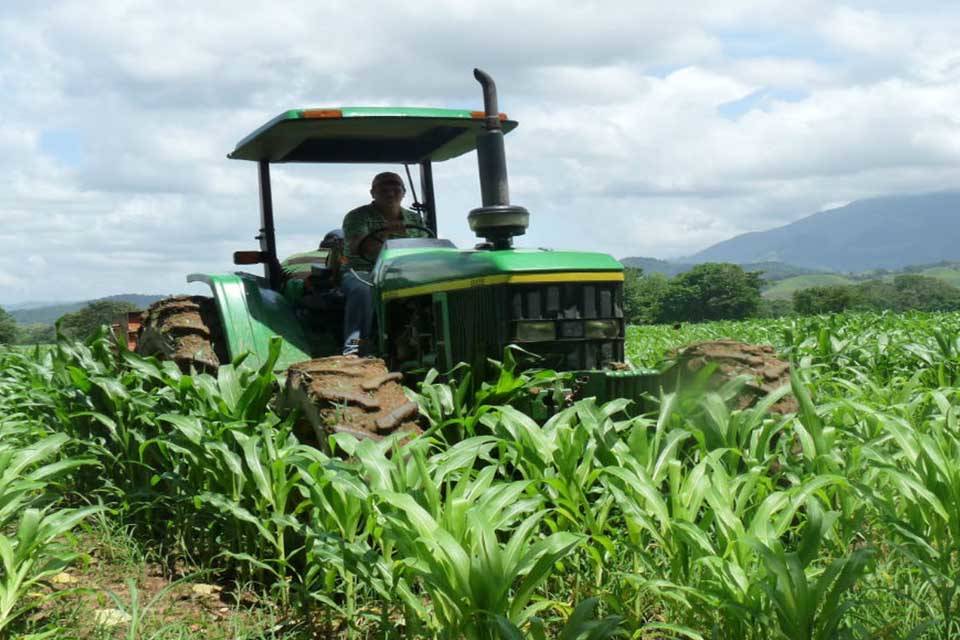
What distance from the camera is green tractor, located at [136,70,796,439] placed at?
4387 mm

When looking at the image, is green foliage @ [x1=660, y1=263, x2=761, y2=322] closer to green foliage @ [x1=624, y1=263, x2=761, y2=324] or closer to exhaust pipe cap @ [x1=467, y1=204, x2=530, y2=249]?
green foliage @ [x1=624, y1=263, x2=761, y2=324]

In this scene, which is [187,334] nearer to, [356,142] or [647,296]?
[356,142]

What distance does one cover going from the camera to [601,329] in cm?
468

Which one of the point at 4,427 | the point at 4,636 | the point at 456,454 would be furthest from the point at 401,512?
the point at 4,427

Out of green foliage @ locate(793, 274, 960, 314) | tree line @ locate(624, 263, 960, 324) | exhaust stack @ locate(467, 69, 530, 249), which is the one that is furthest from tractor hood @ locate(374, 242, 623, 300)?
tree line @ locate(624, 263, 960, 324)

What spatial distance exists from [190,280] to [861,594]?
193 inches

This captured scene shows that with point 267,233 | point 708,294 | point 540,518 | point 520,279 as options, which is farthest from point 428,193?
point 708,294

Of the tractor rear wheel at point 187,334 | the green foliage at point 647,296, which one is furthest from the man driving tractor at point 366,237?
the green foliage at point 647,296

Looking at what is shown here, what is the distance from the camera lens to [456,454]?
11.3 feet

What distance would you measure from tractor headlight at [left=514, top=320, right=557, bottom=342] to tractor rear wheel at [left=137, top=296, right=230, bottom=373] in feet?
7.26

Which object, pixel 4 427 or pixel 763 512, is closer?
pixel 763 512

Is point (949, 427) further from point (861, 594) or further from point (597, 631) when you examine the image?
point (597, 631)

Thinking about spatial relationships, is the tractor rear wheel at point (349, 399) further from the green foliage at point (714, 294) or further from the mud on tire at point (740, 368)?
the green foliage at point (714, 294)

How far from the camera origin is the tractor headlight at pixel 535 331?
4.52 meters
